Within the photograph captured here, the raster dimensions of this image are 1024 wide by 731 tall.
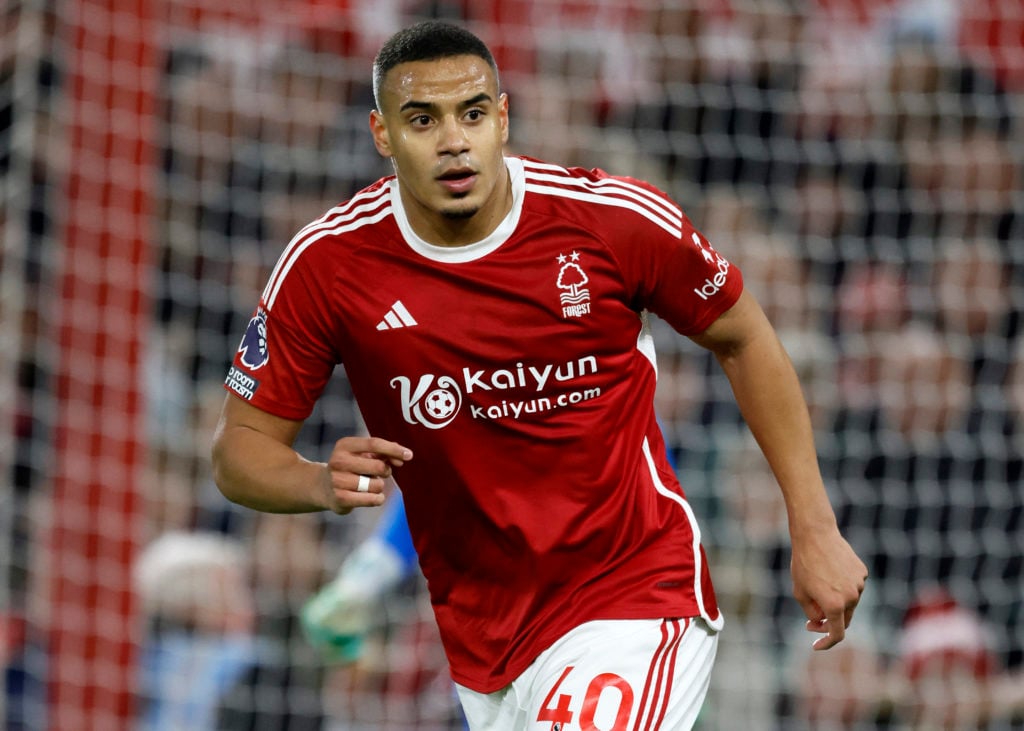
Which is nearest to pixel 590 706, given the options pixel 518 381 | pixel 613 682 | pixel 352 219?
pixel 613 682

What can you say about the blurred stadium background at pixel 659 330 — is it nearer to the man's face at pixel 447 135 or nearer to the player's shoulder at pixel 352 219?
the player's shoulder at pixel 352 219

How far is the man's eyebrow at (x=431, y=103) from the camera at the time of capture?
2.78 m

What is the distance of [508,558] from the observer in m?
2.91

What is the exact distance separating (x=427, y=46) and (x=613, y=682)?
113 cm

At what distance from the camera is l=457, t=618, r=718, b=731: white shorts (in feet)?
9.07

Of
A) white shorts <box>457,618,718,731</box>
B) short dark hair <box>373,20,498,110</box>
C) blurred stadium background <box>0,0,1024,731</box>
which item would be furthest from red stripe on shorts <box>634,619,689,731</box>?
blurred stadium background <box>0,0,1024,731</box>

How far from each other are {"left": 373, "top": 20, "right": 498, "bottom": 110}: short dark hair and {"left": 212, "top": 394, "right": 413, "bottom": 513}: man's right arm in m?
0.60

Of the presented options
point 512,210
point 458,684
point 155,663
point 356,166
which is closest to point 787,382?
point 512,210

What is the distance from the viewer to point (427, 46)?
281 centimetres

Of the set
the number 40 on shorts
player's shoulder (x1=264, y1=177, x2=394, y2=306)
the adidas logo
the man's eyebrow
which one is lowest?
the number 40 on shorts

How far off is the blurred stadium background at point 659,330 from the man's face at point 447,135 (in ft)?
7.12

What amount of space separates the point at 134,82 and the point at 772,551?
2.67m

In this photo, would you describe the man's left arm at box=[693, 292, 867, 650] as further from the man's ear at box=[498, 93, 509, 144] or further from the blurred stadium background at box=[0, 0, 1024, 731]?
the blurred stadium background at box=[0, 0, 1024, 731]

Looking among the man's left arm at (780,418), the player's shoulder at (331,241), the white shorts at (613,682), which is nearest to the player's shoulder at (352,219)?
the player's shoulder at (331,241)
